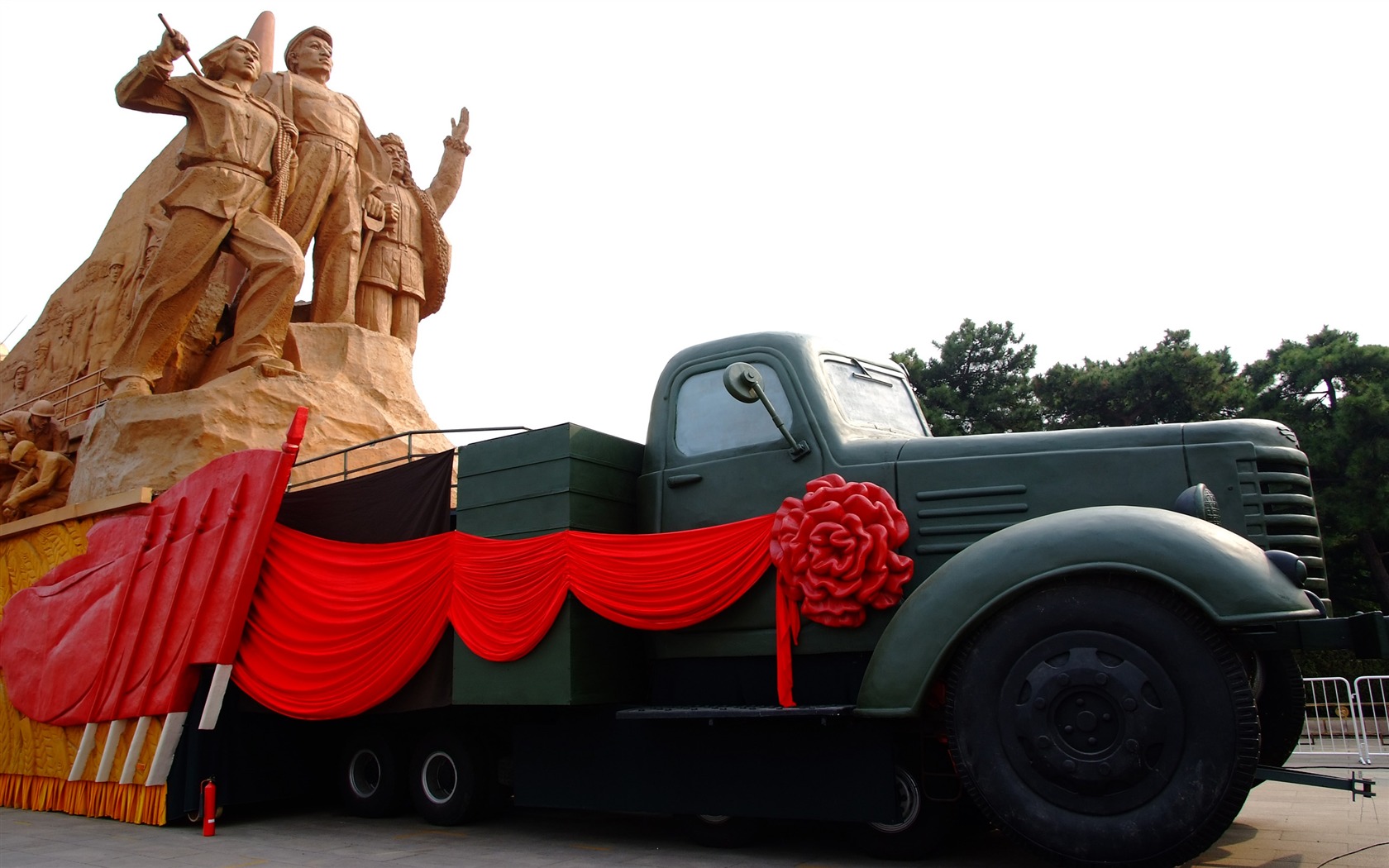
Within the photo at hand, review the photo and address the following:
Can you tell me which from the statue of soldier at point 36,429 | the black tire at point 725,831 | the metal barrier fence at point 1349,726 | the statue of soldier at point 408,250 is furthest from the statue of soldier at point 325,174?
the metal barrier fence at point 1349,726

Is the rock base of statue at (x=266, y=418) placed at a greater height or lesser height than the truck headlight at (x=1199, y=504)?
greater

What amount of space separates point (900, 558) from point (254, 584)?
525 cm

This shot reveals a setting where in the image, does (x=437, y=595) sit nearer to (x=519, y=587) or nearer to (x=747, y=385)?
(x=519, y=587)

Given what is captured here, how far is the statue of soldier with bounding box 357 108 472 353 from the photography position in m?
13.4

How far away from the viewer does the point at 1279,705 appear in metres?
5.61

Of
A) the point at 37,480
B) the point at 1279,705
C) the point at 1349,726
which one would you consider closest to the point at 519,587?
the point at 1279,705

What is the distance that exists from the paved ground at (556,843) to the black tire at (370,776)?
0.14 m

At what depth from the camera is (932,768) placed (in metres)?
5.34

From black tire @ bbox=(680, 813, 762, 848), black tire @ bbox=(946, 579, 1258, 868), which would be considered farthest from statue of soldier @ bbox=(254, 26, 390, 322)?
black tire @ bbox=(946, 579, 1258, 868)

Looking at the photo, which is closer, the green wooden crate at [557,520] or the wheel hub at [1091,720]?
the wheel hub at [1091,720]

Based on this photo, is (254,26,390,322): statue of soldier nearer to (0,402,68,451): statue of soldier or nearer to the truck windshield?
(0,402,68,451): statue of soldier

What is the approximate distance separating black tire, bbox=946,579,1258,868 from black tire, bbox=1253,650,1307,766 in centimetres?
155

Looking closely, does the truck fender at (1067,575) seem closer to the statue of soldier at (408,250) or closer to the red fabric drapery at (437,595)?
the red fabric drapery at (437,595)

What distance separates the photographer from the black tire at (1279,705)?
5566 mm
